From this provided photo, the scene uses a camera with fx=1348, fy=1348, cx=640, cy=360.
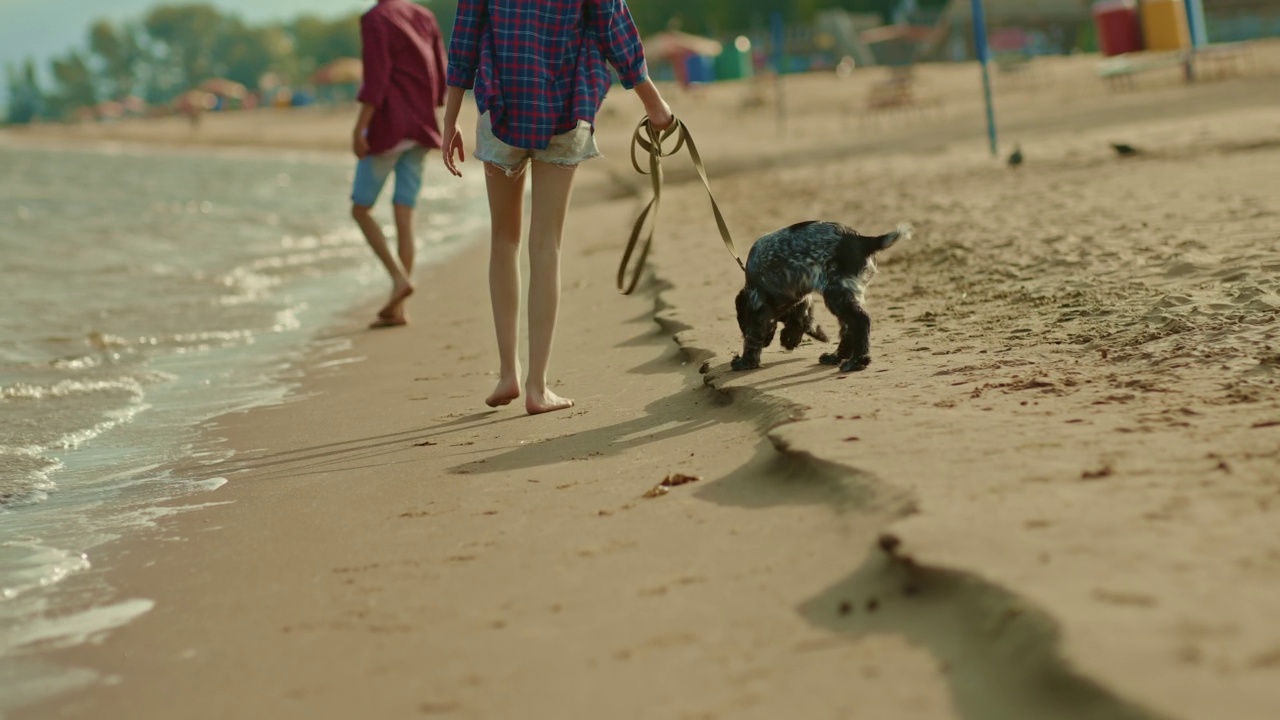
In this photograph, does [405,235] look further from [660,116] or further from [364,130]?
[660,116]

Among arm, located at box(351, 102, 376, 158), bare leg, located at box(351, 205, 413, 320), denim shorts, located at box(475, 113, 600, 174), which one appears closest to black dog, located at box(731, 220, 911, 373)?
denim shorts, located at box(475, 113, 600, 174)

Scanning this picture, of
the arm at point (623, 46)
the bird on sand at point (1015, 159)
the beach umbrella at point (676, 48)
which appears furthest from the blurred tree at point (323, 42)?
the arm at point (623, 46)

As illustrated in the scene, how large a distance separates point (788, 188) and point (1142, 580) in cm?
1136

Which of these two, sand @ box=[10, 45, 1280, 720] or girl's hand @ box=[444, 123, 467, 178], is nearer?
sand @ box=[10, 45, 1280, 720]

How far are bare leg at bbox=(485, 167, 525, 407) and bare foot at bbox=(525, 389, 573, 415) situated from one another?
77mm

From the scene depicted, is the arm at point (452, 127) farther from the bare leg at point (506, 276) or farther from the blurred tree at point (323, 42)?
the blurred tree at point (323, 42)

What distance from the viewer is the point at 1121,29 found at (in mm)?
22047

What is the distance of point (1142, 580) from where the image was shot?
2424 mm

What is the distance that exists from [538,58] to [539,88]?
0.33ft

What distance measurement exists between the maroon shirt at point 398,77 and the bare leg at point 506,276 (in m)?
2.53

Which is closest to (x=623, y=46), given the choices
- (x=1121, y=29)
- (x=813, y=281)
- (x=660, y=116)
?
(x=660, y=116)

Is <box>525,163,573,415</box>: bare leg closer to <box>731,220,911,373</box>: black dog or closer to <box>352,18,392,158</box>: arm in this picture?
<box>731,220,911,373</box>: black dog

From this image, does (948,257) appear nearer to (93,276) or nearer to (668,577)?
(668,577)

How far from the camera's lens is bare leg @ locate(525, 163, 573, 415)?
4.79 meters
